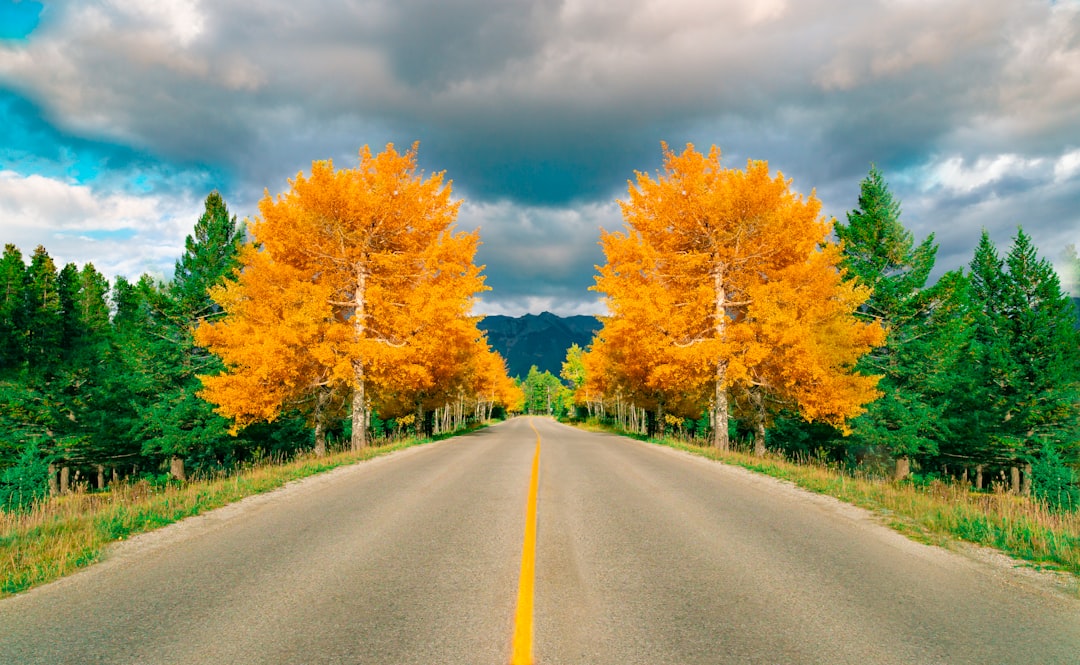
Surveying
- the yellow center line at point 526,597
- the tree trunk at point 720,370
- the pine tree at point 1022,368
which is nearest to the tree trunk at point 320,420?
the yellow center line at point 526,597

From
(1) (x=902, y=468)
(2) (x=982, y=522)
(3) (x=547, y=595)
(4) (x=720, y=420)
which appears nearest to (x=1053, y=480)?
(1) (x=902, y=468)

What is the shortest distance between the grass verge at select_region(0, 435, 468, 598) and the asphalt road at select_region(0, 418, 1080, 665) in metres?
0.32

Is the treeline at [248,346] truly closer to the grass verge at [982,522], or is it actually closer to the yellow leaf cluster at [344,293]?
the yellow leaf cluster at [344,293]

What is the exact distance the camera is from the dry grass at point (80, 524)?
16.8 feet

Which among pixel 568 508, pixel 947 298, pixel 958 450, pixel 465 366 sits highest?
pixel 947 298

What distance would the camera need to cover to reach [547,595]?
4.38m

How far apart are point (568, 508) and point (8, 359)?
38346 mm

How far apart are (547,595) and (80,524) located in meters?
6.52

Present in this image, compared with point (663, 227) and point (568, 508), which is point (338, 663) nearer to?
point (568, 508)

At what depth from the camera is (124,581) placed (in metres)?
4.80

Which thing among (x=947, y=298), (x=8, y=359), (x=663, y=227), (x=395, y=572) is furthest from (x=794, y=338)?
(x=8, y=359)

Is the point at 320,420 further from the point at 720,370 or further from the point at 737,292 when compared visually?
the point at 737,292

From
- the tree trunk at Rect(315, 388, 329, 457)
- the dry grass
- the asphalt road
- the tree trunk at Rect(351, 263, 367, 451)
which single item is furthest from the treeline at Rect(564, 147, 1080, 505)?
the dry grass

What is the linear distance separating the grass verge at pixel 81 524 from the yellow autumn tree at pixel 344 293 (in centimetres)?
664
